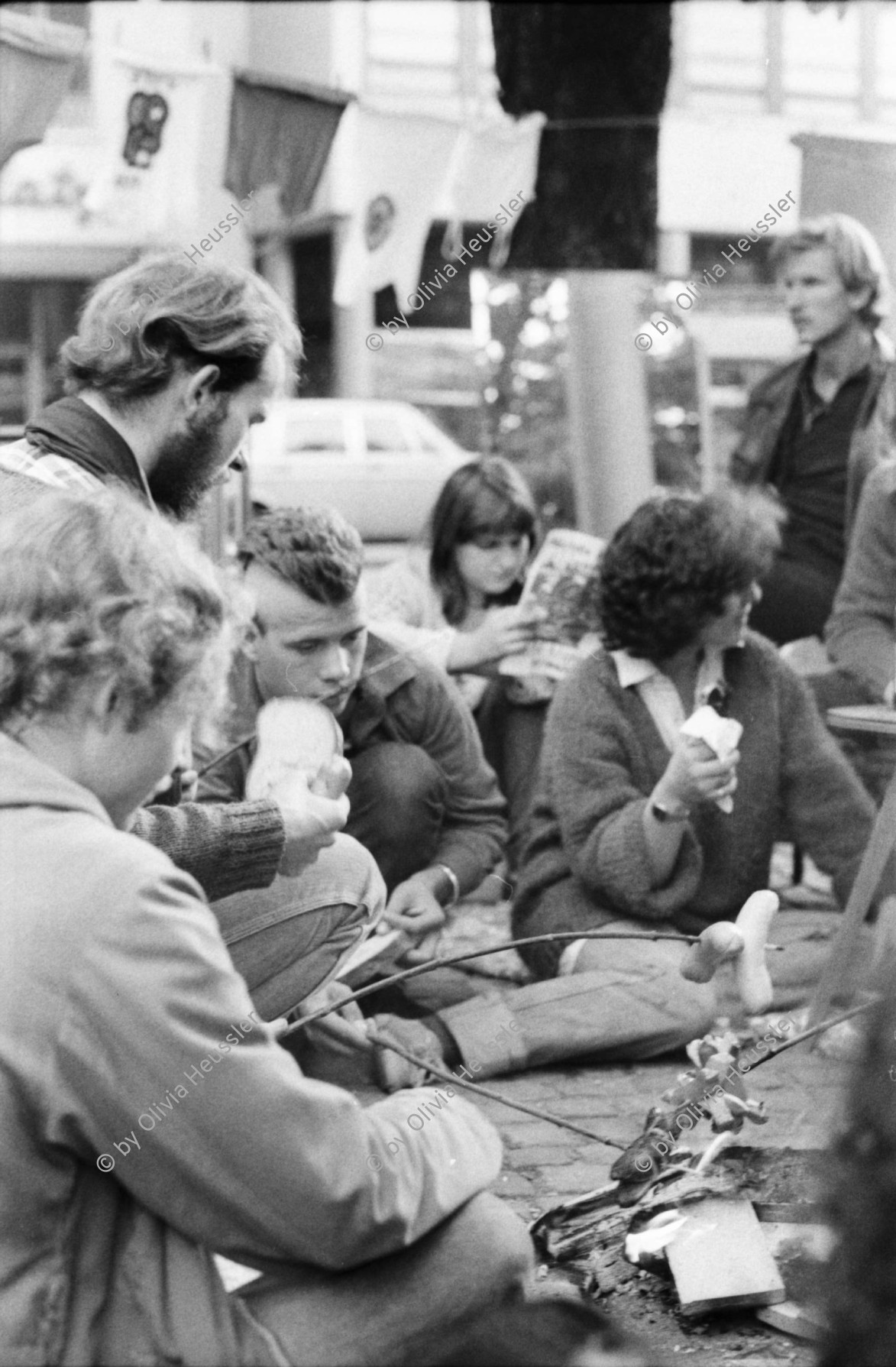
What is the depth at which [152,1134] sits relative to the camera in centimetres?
159

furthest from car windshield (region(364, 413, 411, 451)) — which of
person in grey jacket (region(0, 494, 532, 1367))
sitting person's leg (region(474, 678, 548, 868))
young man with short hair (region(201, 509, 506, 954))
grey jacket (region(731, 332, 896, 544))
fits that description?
person in grey jacket (region(0, 494, 532, 1367))

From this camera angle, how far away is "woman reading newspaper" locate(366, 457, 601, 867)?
4.28 metres

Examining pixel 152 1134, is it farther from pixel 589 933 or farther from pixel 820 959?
pixel 820 959

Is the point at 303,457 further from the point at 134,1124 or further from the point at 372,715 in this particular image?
the point at 134,1124

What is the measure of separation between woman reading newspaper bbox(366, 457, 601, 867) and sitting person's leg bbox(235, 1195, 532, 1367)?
2433 millimetres

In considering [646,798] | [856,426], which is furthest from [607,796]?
[856,426]

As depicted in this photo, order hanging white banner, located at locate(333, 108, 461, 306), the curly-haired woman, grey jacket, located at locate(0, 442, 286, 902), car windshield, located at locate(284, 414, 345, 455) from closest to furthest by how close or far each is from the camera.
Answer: grey jacket, located at locate(0, 442, 286, 902) < the curly-haired woman < hanging white banner, located at locate(333, 108, 461, 306) < car windshield, located at locate(284, 414, 345, 455)

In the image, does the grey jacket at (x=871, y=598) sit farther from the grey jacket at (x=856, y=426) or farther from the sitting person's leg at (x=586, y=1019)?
the sitting person's leg at (x=586, y=1019)

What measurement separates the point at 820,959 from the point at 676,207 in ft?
16.6

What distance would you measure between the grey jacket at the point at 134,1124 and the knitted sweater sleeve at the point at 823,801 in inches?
84.6

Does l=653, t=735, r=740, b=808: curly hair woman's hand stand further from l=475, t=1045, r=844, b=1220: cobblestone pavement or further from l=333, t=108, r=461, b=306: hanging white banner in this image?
l=333, t=108, r=461, b=306: hanging white banner

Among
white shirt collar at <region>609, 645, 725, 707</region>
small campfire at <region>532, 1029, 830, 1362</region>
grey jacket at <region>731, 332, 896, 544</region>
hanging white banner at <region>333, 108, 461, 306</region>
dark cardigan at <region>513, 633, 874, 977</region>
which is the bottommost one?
small campfire at <region>532, 1029, 830, 1362</region>

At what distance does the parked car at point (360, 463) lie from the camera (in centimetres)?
1377

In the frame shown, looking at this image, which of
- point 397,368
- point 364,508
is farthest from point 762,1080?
point 397,368
